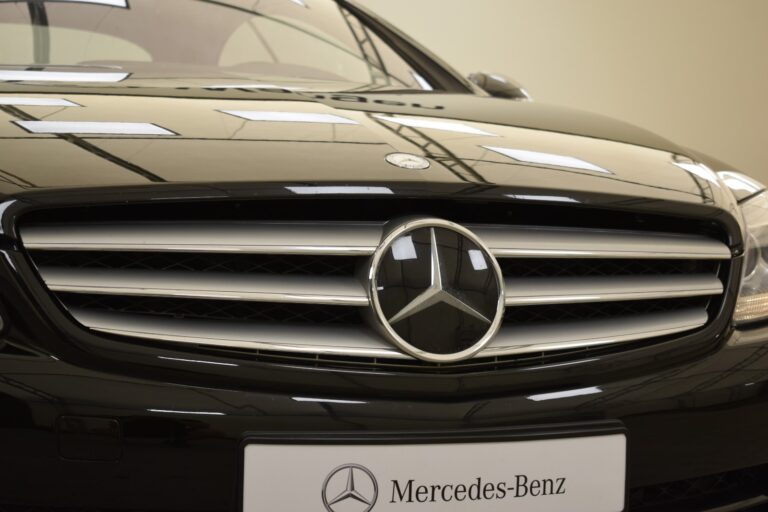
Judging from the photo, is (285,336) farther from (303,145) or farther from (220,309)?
(303,145)

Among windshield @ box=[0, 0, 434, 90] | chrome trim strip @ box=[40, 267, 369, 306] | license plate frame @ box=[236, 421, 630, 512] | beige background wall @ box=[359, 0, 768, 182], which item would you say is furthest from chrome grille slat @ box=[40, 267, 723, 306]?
beige background wall @ box=[359, 0, 768, 182]

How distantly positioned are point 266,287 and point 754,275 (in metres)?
0.61

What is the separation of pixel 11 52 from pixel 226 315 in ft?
2.91

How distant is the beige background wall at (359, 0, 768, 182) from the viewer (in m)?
5.75

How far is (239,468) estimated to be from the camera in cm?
87

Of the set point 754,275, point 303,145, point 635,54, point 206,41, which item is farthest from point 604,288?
point 635,54

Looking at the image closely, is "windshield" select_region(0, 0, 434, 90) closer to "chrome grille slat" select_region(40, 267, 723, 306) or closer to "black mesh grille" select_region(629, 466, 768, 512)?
"chrome grille slat" select_region(40, 267, 723, 306)

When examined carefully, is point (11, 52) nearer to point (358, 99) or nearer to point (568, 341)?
point (358, 99)

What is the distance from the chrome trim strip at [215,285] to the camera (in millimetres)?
902

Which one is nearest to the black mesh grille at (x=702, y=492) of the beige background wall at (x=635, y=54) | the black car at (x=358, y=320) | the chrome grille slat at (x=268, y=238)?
the black car at (x=358, y=320)

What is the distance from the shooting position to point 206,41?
1845 mm

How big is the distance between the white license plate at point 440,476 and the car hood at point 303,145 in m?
0.26

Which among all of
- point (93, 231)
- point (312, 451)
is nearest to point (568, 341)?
point (312, 451)

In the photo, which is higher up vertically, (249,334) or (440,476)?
(249,334)
